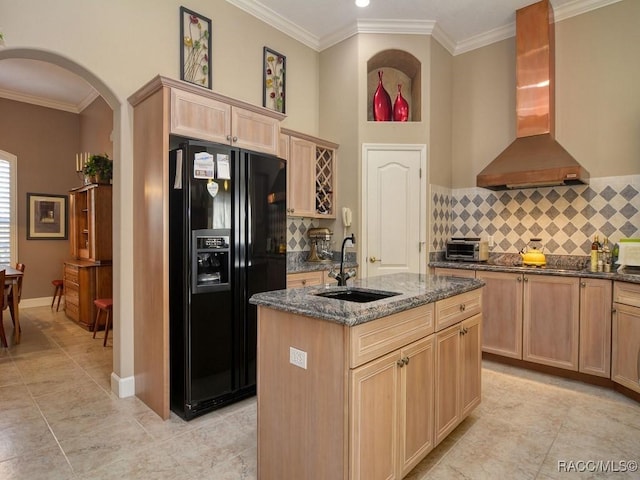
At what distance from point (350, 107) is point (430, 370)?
3205 mm

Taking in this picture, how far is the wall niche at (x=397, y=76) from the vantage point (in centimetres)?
422

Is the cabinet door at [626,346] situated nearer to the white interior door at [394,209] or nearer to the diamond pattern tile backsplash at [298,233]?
the white interior door at [394,209]

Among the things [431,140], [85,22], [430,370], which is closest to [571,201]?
[431,140]

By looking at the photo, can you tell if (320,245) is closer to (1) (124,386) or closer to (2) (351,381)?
(1) (124,386)

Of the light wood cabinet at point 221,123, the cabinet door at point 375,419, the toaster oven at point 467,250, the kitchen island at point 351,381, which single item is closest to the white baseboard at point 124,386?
the kitchen island at point 351,381

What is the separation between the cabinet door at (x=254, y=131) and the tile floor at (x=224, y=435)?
2064mm

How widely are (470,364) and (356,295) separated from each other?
92cm

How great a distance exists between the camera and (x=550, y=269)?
3371 millimetres

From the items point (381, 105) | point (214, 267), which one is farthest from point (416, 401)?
point (381, 105)

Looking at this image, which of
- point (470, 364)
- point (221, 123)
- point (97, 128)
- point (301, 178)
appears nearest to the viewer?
point (470, 364)

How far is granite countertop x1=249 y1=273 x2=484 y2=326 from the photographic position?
1.49 metres

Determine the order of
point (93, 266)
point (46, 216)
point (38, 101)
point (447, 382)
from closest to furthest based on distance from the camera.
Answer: point (447, 382) → point (93, 266) → point (38, 101) → point (46, 216)

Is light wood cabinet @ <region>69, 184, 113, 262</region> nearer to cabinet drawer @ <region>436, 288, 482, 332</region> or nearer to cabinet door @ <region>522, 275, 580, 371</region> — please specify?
cabinet drawer @ <region>436, 288, 482, 332</region>

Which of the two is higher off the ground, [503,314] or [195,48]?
[195,48]
